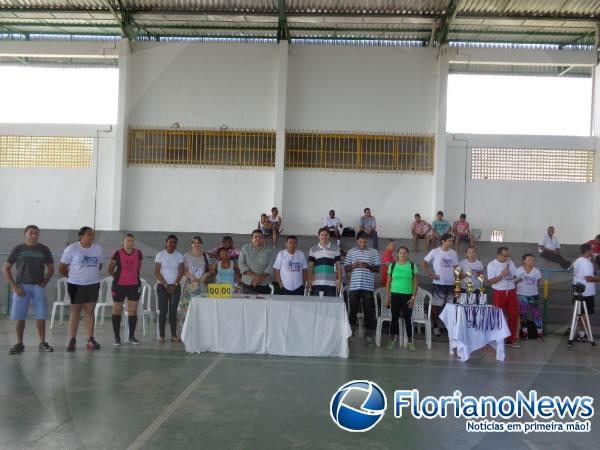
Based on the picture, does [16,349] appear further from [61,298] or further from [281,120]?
[281,120]

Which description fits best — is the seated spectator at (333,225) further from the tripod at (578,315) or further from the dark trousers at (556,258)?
the tripod at (578,315)

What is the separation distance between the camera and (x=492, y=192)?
15531 mm

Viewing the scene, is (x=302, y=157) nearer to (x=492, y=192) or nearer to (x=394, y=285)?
(x=492, y=192)

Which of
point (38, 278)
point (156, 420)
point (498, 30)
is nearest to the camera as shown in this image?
point (156, 420)

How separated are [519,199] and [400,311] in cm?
939

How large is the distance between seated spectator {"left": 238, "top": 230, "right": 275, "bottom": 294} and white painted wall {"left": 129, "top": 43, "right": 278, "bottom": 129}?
812cm

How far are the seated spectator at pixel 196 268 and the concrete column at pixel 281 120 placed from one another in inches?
292

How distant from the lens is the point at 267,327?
680 cm

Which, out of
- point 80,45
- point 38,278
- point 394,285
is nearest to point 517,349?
point 394,285

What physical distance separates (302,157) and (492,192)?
522 cm

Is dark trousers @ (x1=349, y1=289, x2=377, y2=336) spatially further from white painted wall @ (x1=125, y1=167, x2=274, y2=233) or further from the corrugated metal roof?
the corrugated metal roof

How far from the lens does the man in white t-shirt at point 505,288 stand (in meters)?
8.30

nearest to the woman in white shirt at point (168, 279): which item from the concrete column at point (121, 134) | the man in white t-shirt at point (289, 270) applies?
the man in white t-shirt at point (289, 270)

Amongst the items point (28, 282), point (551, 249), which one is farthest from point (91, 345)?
point (551, 249)
